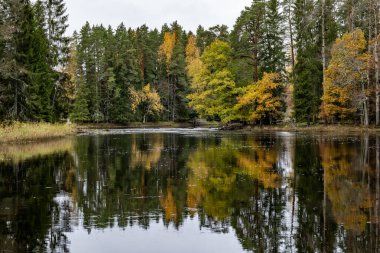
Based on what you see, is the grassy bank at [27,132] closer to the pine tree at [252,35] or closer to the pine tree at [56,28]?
the pine tree at [56,28]

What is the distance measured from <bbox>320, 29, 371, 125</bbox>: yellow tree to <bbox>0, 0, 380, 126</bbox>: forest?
11 cm

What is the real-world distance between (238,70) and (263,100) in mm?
7105

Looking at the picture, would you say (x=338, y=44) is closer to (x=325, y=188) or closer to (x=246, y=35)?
(x=246, y=35)

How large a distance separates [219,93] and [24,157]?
129ft

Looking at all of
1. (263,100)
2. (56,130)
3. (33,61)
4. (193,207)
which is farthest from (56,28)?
(193,207)

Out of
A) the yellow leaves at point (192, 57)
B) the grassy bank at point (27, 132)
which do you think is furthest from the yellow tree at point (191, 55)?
the grassy bank at point (27, 132)

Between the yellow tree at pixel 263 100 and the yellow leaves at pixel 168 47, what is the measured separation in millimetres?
43183

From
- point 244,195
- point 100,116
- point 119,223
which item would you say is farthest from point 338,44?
point 100,116

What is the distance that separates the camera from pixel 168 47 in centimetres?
10200

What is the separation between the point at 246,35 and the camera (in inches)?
2265

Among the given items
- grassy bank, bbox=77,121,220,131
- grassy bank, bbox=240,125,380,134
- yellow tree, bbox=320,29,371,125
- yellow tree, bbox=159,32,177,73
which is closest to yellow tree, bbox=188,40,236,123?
grassy bank, bbox=240,125,380,134

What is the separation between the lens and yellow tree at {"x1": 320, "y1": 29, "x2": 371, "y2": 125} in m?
42.2

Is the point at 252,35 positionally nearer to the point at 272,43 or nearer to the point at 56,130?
the point at 272,43

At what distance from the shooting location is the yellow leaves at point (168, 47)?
97500mm
